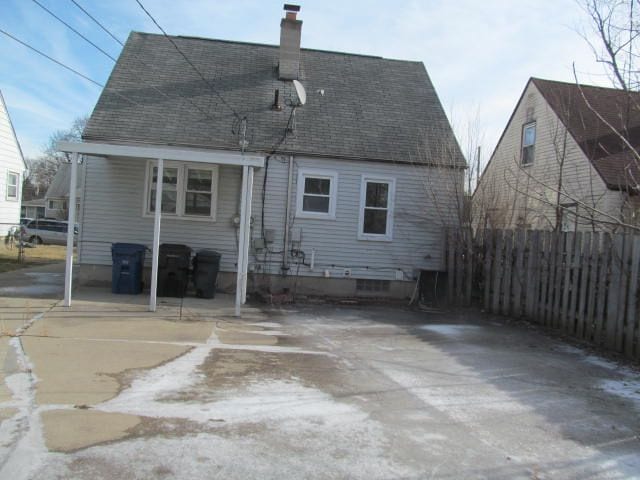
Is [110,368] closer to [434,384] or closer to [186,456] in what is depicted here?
[186,456]

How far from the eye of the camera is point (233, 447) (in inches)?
159

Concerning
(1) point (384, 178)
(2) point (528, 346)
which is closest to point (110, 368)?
(2) point (528, 346)

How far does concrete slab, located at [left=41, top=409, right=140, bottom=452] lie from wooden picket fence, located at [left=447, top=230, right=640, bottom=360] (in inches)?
265

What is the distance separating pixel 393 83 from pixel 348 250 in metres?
5.61

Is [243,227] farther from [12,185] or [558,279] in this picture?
[12,185]

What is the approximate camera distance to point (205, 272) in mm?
11812

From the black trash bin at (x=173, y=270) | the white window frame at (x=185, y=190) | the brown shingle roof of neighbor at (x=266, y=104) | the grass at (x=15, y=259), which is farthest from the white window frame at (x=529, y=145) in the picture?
the grass at (x=15, y=259)

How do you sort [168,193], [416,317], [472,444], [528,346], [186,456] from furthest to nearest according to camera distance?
[168,193], [416,317], [528,346], [472,444], [186,456]

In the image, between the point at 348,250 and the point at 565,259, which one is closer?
the point at 565,259

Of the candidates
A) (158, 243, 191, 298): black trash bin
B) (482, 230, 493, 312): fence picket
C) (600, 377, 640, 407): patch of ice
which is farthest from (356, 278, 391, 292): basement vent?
(600, 377, 640, 407): patch of ice

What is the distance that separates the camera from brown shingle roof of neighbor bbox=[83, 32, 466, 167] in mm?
13148

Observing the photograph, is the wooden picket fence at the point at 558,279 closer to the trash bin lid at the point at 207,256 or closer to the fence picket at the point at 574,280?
the fence picket at the point at 574,280

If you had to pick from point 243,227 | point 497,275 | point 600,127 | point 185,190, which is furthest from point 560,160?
point 185,190

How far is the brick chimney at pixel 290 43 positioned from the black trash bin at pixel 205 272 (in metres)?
6.18
